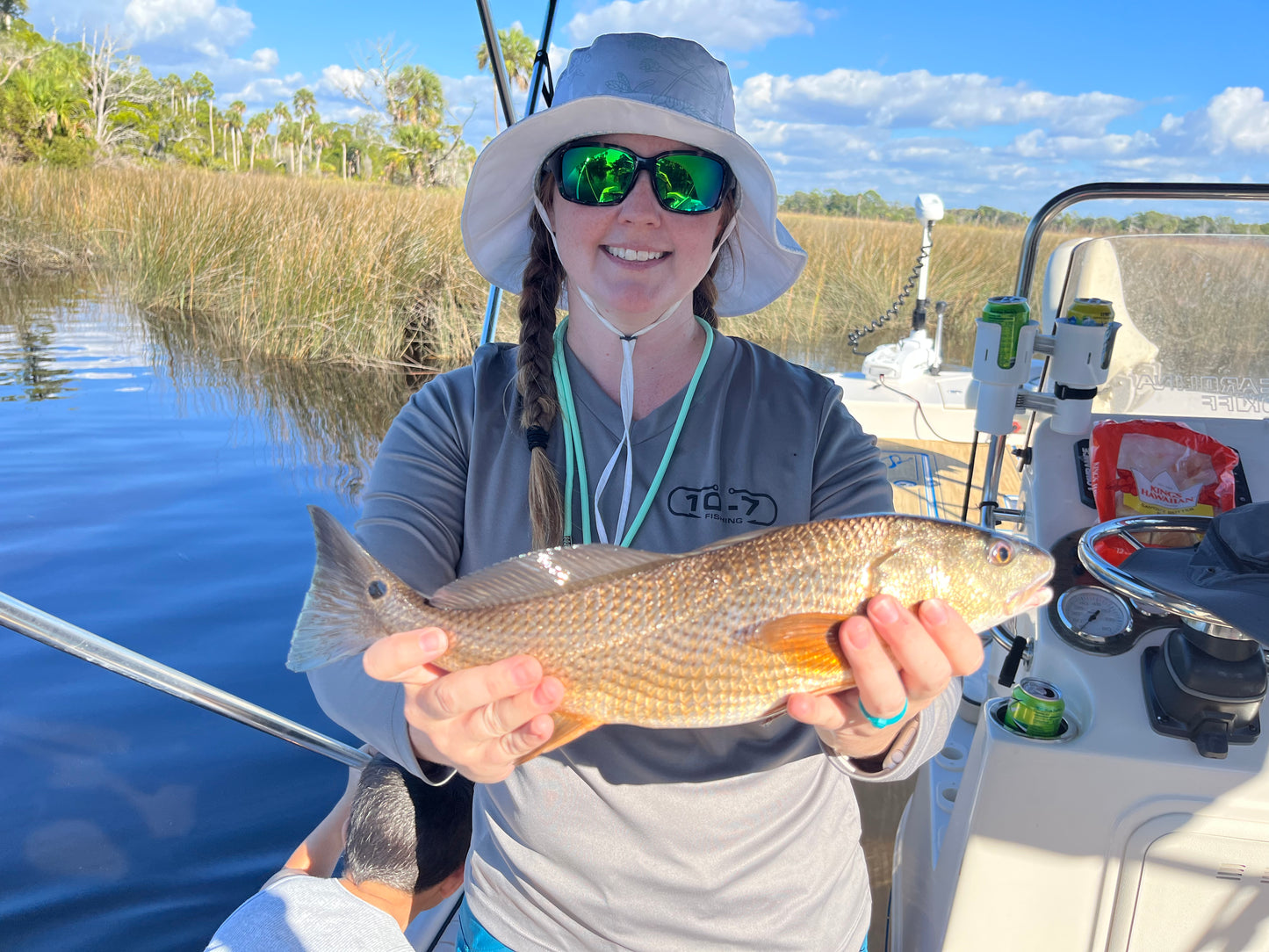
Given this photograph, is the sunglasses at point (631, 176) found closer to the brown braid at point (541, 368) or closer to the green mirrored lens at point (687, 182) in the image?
the green mirrored lens at point (687, 182)

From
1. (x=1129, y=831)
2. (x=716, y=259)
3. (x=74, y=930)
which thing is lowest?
(x=74, y=930)

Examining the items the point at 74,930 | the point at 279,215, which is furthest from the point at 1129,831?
the point at 279,215

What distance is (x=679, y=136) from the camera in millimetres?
1940

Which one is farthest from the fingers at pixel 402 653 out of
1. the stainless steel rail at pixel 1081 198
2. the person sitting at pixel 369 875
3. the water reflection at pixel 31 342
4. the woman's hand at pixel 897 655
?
the water reflection at pixel 31 342

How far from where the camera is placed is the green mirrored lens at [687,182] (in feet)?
6.37

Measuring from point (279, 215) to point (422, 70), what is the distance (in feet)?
128

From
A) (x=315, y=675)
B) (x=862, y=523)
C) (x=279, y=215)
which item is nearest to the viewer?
(x=862, y=523)

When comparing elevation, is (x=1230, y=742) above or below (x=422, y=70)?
below

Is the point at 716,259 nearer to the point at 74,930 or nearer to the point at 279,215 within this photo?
the point at 74,930

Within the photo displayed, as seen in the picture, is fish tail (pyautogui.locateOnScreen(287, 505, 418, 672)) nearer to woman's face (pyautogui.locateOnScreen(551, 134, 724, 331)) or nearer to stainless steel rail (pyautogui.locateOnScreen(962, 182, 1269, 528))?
woman's face (pyautogui.locateOnScreen(551, 134, 724, 331))

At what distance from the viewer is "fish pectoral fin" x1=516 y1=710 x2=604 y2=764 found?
153cm

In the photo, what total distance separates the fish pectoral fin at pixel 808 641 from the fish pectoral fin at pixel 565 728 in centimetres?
35

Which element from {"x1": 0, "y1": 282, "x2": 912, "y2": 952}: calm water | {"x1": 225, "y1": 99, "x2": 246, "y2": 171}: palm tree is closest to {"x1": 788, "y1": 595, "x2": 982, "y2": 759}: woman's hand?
{"x1": 0, "y1": 282, "x2": 912, "y2": 952}: calm water

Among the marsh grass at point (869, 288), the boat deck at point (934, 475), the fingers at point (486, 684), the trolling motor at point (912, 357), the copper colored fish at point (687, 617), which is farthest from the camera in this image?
the marsh grass at point (869, 288)
